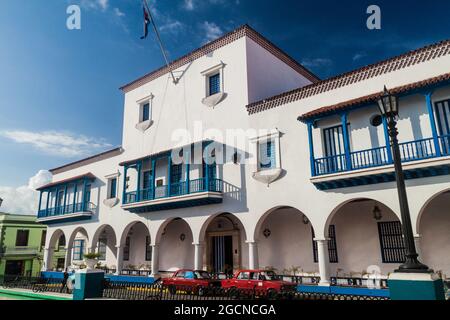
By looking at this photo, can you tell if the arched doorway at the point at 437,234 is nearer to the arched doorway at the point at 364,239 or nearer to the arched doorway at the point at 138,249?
the arched doorway at the point at 364,239

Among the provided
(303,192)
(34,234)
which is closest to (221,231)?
(303,192)

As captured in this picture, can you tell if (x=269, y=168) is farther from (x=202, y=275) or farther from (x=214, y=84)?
(x=214, y=84)

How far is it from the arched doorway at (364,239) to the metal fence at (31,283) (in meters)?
11.8

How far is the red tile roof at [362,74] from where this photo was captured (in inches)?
499

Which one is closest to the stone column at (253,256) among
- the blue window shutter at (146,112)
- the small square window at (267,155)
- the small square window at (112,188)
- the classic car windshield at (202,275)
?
the classic car windshield at (202,275)

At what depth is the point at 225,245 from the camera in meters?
19.0

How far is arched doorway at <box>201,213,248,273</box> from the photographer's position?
18.3m

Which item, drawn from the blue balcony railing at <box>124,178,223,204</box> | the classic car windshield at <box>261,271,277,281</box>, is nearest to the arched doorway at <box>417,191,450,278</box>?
the classic car windshield at <box>261,271,277,281</box>

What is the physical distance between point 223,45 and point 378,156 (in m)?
10.9

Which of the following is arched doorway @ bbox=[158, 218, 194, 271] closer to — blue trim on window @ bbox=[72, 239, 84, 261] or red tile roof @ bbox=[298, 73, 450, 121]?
blue trim on window @ bbox=[72, 239, 84, 261]

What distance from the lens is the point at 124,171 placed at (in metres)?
21.8

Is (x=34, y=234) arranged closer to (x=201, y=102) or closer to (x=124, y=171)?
(x=124, y=171)

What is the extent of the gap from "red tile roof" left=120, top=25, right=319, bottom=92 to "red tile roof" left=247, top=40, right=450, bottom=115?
4.52 m
